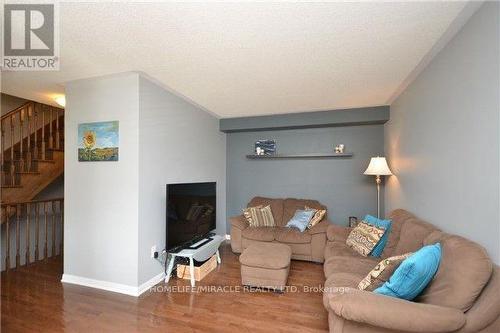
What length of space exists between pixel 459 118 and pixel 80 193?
3816 mm

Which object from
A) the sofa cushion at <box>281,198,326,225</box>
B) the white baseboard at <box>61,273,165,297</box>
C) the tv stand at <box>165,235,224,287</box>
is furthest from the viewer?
the sofa cushion at <box>281,198,326,225</box>

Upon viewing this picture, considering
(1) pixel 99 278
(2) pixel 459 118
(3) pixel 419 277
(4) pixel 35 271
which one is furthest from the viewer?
(4) pixel 35 271

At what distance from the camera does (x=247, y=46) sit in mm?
2062

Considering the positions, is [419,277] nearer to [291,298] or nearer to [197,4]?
[291,298]

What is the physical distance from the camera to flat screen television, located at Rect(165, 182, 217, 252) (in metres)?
2.85

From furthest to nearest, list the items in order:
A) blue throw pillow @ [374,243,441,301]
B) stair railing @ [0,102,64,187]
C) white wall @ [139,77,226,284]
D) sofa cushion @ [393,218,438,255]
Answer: stair railing @ [0,102,64,187] < white wall @ [139,77,226,284] < sofa cushion @ [393,218,438,255] < blue throw pillow @ [374,243,441,301]

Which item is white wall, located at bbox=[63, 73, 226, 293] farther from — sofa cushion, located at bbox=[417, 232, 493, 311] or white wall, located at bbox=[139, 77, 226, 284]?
sofa cushion, located at bbox=[417, 232, 493, 311]

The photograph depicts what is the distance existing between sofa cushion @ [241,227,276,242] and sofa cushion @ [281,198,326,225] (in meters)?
0.50

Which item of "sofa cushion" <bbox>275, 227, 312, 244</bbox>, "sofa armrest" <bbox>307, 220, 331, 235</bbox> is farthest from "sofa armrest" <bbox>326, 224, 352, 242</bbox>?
"sofa cushion" <bbox>275, 227, 312, 244</bbox>

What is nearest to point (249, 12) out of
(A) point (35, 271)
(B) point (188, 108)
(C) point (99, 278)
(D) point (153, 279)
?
(B) point (188, 108)

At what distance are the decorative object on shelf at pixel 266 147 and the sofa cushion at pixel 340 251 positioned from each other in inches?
85.6

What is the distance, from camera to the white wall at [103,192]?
266 centimetres

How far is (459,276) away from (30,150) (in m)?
5.54

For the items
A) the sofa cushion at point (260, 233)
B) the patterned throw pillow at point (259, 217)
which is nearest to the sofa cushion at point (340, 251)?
the sofa cushion at point (260, 233)
